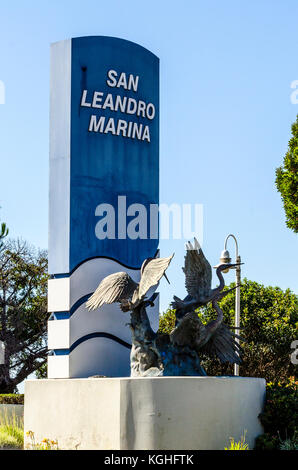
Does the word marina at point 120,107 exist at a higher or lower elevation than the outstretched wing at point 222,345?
higher

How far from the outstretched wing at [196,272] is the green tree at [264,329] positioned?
1503 centimetres

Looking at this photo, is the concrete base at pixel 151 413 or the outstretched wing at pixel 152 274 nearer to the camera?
the concrete base at pixel 151 413

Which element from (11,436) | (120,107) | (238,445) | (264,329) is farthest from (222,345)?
(264,329)

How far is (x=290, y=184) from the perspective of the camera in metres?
33.4

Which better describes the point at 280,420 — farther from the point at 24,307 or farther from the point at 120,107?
the point at 24,307

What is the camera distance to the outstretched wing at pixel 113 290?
1780 cm

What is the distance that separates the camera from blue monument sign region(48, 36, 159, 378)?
63.3 ft

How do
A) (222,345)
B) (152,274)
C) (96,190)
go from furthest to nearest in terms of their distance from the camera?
(96,190), (222,345), (152,274)

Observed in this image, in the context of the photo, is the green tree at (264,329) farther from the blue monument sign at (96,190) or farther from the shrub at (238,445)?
the shrub at (238,445)

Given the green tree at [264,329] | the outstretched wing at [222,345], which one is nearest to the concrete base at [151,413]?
the outstretched wing at [222,345]

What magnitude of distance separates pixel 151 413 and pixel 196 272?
3583 millimetres
